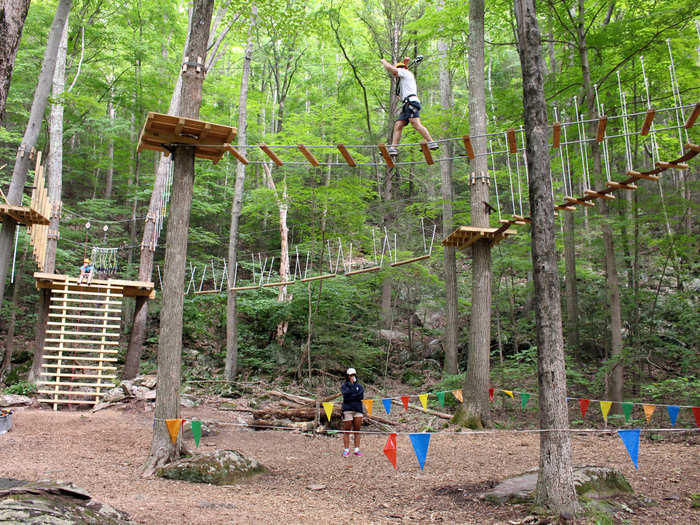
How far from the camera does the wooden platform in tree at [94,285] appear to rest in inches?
392

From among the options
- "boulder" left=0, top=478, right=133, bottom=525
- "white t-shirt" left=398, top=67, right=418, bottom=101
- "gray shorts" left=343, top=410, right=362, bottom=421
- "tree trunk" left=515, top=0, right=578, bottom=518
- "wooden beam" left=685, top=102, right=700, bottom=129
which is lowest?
"gray shorts" left=343, top=410, right=362, bottom=421

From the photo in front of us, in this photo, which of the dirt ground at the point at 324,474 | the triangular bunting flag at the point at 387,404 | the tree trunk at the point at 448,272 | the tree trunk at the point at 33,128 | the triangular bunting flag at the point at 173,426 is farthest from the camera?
the tree trunk at the point at 448,272

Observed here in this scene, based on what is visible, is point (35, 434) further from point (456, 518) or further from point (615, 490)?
point (615, 490)

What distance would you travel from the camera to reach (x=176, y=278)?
6133 mm

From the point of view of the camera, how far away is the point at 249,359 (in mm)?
13914

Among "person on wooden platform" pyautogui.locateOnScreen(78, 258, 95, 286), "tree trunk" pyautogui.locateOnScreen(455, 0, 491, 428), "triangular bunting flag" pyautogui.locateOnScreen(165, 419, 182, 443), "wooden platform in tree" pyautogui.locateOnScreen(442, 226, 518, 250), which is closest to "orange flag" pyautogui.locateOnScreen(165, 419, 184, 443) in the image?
"triangular bunting flag" pyautogui.locateOnScreen(165, 419, 182, 443)

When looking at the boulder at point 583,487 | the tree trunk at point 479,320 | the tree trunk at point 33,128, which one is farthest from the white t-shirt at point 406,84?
the tree trunk at point 33,128

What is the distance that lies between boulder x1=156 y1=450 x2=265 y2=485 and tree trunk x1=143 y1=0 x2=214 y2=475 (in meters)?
0.35

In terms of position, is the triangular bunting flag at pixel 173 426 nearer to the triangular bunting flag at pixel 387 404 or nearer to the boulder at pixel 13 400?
the triangular bunting flag at pixel 387 404

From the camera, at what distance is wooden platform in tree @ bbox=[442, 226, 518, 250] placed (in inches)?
302

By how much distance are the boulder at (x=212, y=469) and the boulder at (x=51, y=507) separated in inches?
78.5

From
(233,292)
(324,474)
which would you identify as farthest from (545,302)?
(233,292)

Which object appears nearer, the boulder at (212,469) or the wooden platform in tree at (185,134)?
the boulder at (212,469)

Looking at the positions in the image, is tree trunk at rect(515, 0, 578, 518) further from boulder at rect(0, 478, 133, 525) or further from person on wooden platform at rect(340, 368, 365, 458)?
boulder at rect(0, 478, 133, 525)
